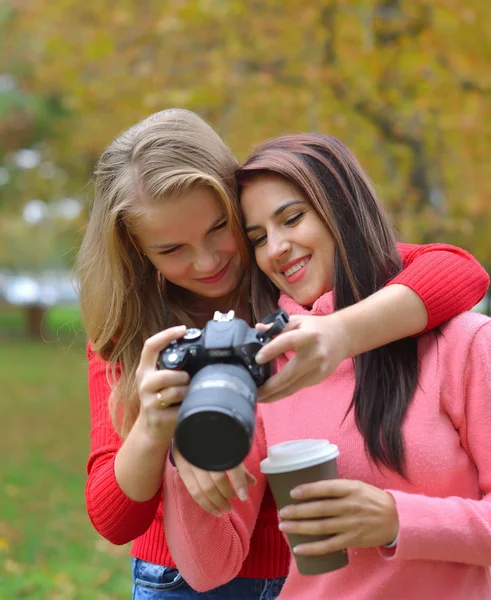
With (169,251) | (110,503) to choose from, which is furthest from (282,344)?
(169,251)

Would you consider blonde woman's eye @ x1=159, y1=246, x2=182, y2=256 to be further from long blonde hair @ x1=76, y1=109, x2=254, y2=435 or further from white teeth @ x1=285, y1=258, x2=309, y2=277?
white teeth @ x1=285, y1=258, x2=309, y2=277

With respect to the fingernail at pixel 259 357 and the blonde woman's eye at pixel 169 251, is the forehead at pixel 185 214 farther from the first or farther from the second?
the fingernail at pixel 259 357

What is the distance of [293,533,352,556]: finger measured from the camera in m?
1.53

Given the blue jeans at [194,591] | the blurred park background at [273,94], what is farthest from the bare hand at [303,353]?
the blurred park background at [273,94]

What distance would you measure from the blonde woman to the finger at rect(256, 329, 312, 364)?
0.26 metres

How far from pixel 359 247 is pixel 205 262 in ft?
1.43

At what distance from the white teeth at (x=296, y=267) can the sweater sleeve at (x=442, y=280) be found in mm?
230

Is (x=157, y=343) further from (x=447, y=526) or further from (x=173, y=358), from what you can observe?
(x=447, y=526)

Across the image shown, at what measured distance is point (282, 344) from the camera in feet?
4.83

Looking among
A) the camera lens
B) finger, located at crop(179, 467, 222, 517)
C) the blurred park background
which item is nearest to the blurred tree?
the blurred park background

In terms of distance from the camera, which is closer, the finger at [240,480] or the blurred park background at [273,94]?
the finger at [240,480]

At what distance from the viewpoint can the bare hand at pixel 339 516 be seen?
1.51 metres

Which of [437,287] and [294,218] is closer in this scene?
[437,287]

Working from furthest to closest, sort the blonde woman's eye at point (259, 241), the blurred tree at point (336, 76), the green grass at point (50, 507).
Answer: the blurred tree at point (336, 76), the green grass at point (50, 507), the blonde woman's eye at point (259, 241)
